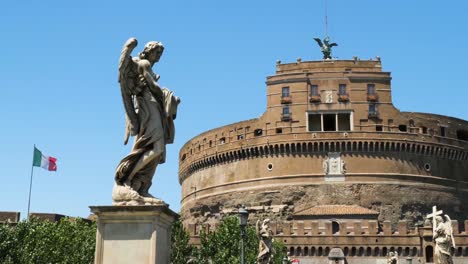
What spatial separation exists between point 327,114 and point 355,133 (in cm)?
413

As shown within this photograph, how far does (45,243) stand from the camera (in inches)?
1442

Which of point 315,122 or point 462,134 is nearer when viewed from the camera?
point 315,122

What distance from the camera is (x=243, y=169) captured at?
7956cm

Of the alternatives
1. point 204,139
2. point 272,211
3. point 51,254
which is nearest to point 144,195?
point 51,254

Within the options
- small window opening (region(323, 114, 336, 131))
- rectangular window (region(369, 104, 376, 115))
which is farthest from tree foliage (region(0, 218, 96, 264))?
rectangular window (region(369, 104, 376, 115))

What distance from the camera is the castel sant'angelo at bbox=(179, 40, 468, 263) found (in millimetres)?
74875

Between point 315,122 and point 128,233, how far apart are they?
Result: 71.6m

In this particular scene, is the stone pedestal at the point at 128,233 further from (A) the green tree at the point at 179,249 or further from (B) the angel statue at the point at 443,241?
(A) the green tree at the point at 179,249

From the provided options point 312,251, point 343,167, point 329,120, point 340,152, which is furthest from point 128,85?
point 329,120

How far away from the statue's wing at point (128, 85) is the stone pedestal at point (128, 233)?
0.89 meters

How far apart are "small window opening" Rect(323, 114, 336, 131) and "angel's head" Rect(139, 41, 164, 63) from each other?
231 feet

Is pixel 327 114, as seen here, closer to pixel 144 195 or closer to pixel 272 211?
pixel 272 211

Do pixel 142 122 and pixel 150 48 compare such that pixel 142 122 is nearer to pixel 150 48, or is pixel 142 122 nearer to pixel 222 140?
pixel 150 48

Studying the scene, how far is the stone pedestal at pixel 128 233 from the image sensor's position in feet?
22.6
